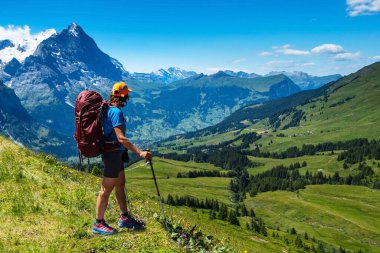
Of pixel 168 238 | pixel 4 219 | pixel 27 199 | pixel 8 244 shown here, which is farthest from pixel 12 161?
pixel 168 238

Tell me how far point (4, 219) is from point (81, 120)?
244 inches

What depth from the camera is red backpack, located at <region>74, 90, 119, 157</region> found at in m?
14.2

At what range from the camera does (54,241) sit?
14516 millimetres

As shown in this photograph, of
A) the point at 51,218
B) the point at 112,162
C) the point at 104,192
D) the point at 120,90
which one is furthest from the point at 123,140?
the point at 51,218

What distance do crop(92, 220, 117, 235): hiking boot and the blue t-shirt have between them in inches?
145

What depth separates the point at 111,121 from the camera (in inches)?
572

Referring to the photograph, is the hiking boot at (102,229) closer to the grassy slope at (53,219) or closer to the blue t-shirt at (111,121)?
the grassy slope at (53,219)

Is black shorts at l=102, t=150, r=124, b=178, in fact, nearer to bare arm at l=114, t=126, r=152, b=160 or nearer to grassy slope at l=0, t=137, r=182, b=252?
bare arm at l=114, t=126, r=152, b=160

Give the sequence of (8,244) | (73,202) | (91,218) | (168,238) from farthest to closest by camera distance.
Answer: (73,202) → (91,218) → (168,238) → (8,244)

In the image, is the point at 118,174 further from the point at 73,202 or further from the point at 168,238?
the point at 73,202

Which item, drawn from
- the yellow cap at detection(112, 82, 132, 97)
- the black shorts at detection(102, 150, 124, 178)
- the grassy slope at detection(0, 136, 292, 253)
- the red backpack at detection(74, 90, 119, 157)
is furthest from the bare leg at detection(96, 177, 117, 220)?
the yellow cap at detection(112, 82, 132, 97)

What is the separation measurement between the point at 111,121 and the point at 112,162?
1683 millimetres

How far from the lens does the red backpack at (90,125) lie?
14172mm

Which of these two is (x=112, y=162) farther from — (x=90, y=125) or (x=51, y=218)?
(x=51, y=218)
